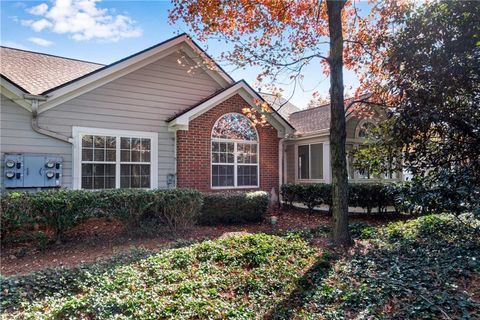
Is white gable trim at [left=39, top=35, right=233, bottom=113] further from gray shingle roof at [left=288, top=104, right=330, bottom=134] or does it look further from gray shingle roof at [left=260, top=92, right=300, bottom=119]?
gray shingle roof at [left=260, top=92, right=300, bottom=119]

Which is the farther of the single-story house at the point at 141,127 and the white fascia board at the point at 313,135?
the white fascia board at the point at 313,135

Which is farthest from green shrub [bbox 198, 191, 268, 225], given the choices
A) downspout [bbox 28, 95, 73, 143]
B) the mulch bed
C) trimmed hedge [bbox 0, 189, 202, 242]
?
downspout [bbox 28, 95, 73, 143]

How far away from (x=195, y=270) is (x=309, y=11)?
934cm

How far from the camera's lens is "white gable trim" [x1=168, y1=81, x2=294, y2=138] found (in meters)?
9.96

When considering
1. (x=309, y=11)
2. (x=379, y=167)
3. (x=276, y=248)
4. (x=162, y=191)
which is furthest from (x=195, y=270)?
(x=309, y=11)

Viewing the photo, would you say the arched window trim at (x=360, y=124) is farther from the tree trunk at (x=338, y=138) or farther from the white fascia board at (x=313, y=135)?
the tree trunk at (x=338, y=138)

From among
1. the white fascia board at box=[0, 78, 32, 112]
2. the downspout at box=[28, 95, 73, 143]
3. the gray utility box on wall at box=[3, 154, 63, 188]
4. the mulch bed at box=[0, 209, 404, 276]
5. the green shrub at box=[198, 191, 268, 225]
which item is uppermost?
the white fascia board at box=[0, 78, 32, 112]

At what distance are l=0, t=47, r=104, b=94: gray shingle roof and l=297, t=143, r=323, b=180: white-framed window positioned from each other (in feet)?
29.6

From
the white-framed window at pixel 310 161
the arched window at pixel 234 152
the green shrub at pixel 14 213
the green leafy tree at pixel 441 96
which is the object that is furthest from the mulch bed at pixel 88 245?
the white-framed window at pixel 310 161

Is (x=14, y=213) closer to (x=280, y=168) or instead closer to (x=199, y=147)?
(x=199, y=147)

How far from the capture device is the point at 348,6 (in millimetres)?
10984

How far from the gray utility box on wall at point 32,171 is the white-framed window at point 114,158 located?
49cm

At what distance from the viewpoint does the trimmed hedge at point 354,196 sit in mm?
10180

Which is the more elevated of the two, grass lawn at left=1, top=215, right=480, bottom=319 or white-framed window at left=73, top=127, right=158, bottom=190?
white-framed window at left=73, top=127, right=158, bottom=190
